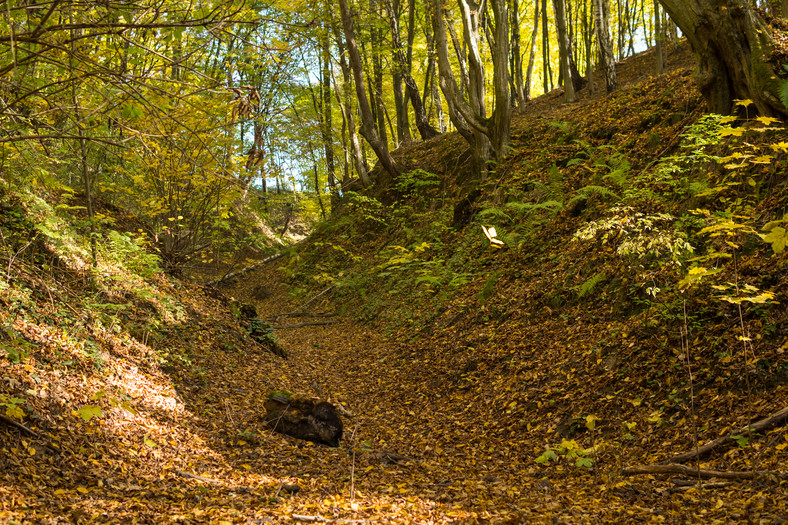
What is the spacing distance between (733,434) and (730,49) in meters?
4.97

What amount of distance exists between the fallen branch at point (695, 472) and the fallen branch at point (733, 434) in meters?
0.12

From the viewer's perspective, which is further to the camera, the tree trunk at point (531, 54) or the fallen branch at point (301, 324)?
the tree trunk at point (531, 54)

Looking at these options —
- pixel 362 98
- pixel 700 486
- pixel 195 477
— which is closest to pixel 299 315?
pixel 362 98

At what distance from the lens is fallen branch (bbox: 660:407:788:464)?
11.3ft

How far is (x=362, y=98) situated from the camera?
564 inches

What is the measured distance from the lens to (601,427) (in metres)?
4.43

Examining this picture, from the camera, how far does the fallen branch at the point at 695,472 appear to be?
3.08 meters

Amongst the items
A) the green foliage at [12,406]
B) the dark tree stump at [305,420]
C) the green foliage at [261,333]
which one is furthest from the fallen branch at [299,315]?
the green foliage at [12,406]

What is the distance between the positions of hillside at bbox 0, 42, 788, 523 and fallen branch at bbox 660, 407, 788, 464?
0.7 inches

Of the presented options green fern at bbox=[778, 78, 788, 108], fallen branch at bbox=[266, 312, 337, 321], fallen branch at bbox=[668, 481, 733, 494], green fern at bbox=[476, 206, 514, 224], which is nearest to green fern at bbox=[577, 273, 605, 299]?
green fern at bbox=[778, 78, 788, 108]

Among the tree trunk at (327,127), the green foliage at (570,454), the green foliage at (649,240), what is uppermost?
the tree trunk at (327,127)

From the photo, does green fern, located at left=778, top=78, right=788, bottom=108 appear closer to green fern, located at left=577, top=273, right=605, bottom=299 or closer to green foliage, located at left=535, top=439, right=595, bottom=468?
green fern, located at left=577, top=273, right=605, bottom=299

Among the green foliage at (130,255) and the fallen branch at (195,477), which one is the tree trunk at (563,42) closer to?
the green foliage at (130,255)

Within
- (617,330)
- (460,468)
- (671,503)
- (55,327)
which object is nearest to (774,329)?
(617,330)
